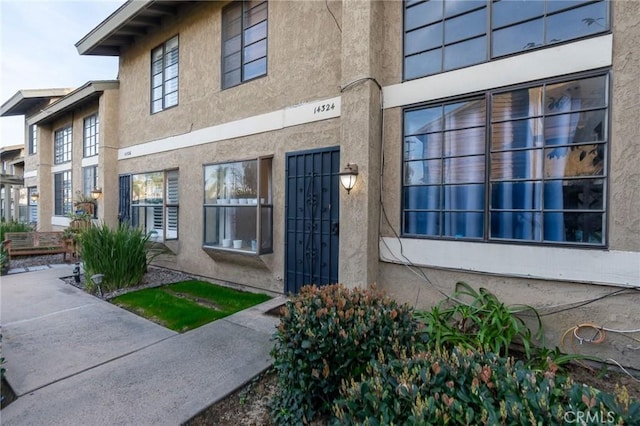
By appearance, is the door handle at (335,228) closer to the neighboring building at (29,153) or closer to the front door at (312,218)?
the front door at (312,218)

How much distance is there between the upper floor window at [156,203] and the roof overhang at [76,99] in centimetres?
325

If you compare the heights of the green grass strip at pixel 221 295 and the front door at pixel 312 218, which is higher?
the front door at pixel 312 218

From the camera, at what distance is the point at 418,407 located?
154 cm

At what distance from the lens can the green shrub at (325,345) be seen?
8.10 feet

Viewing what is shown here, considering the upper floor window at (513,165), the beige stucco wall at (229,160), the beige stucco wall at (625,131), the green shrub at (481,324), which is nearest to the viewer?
the beige stucco wall at (625,131)

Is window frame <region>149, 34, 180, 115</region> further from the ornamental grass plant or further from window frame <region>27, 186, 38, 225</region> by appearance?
window frame <region>27, 186, 38, 225</region>

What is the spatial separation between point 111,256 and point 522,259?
760 cm

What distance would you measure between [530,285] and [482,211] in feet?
3.41

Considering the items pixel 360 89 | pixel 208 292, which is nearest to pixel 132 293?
pixel 208 292

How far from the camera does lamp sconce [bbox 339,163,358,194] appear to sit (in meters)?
4.65

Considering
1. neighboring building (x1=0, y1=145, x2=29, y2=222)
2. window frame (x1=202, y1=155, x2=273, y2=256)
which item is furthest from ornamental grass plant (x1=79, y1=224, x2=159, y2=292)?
neighboring building (x1=0, y1=145, x2=29, y2=222)

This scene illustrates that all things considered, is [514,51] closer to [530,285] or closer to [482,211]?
[482,211]

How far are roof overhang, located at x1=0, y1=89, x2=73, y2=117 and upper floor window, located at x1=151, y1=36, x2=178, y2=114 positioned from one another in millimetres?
9144

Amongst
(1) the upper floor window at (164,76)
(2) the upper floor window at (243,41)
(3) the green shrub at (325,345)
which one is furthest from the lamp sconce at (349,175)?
(1) the upper floor window at (164,76)
